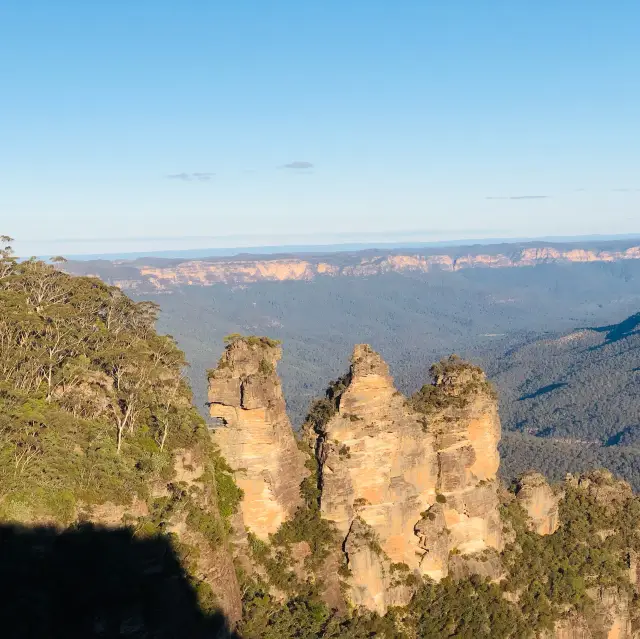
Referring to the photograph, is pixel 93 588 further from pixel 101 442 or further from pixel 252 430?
pixel 252 430

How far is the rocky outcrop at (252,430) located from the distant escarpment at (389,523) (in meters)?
0.07

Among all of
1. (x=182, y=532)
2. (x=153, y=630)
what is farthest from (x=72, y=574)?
(x=182, y=532)

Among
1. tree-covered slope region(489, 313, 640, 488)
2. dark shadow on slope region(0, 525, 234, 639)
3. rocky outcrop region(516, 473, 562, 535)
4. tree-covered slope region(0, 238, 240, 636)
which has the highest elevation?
tree-covered slope region(0, 238, 240, 636)

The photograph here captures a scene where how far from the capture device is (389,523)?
3912cm

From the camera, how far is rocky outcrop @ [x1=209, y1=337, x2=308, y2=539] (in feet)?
118

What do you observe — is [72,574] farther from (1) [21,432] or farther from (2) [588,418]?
(2) [588,418]

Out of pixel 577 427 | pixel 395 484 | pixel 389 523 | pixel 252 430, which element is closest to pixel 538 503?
pixel 395 484

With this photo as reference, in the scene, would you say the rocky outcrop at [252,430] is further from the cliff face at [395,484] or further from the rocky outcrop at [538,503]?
the rocky outcrop at [538,503]

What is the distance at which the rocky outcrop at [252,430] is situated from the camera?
118ft

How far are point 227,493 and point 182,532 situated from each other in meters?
5.75

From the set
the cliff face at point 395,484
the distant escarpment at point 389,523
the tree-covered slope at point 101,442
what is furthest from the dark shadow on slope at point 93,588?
the cliff face at point 395,484

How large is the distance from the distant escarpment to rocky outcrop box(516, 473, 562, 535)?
0.24 m

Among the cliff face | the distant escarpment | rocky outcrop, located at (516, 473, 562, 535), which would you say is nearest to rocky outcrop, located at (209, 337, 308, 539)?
the distant escarpment

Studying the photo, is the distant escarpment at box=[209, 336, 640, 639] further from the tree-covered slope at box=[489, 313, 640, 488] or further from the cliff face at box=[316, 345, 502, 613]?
the tree-covered slope at box=[489, 313, 640, 488]
